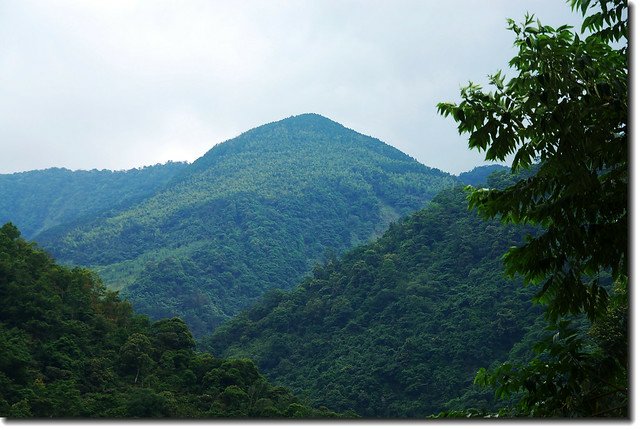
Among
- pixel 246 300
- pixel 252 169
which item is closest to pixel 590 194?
pixel 246 300

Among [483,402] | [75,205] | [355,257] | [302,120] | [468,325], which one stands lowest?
[483,402]

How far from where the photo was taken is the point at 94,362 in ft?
47.2

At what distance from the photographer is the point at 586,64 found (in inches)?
96.3

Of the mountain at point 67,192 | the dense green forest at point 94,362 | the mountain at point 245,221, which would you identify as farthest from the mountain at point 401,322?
the mountain at point 67,192

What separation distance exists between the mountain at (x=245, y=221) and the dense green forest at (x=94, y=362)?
80.2 feet

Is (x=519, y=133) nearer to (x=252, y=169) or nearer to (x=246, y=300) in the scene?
(x=246, y=300)

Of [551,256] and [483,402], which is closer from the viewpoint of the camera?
[551,256]

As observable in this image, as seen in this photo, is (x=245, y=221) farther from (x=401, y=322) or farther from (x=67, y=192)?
(x=67, y=192)

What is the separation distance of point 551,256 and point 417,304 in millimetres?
25815

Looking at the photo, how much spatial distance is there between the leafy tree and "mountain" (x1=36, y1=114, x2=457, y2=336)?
39386mm

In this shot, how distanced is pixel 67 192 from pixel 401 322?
201 feet

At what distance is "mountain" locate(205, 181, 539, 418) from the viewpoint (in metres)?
23.1

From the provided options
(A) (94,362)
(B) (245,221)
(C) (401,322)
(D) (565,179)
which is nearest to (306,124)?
(B) (245,221)

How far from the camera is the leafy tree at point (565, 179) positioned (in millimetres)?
2461
